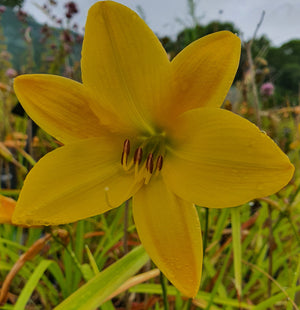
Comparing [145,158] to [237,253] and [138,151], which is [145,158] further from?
[237,253]

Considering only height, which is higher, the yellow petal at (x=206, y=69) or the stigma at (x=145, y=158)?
the yellow petal at (x=206, y=69)

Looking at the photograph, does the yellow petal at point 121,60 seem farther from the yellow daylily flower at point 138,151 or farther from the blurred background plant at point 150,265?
the blurred background plant at point 150,265

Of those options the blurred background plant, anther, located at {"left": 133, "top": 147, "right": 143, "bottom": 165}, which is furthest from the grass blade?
anther, located at {"left": 133, "top": 147, "right": 143, "bottom": 165}

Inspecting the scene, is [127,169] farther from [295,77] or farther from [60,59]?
[295,77]

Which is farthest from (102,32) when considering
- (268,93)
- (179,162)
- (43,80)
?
(268,93)

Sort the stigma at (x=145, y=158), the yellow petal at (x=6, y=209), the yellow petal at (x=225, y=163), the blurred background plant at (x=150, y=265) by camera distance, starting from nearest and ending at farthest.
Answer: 1. the yellow petal at (x=225, y=163)
2. the stigma at (x=145, y=158)
3. the yellow petal at (x=6, y=209)
4. the blurred background plant at (x=150, y=265)

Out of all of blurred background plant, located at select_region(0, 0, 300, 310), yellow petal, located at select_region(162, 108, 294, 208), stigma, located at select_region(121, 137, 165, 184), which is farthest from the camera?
blurred background plant, located at select_region(0, 0, 300, 310)

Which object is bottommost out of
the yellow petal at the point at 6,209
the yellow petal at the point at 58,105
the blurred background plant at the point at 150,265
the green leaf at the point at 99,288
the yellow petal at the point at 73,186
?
the blurred background plant at the point at 150,265

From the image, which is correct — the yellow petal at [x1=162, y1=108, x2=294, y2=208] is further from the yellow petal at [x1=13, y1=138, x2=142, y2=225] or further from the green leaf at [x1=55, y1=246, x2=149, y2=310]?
the green leaf at [x1=55, y1=246, x2=149, y2=310]

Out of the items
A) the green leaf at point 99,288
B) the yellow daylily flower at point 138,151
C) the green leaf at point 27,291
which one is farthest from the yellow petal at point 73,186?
the green leaf at point 27,291
